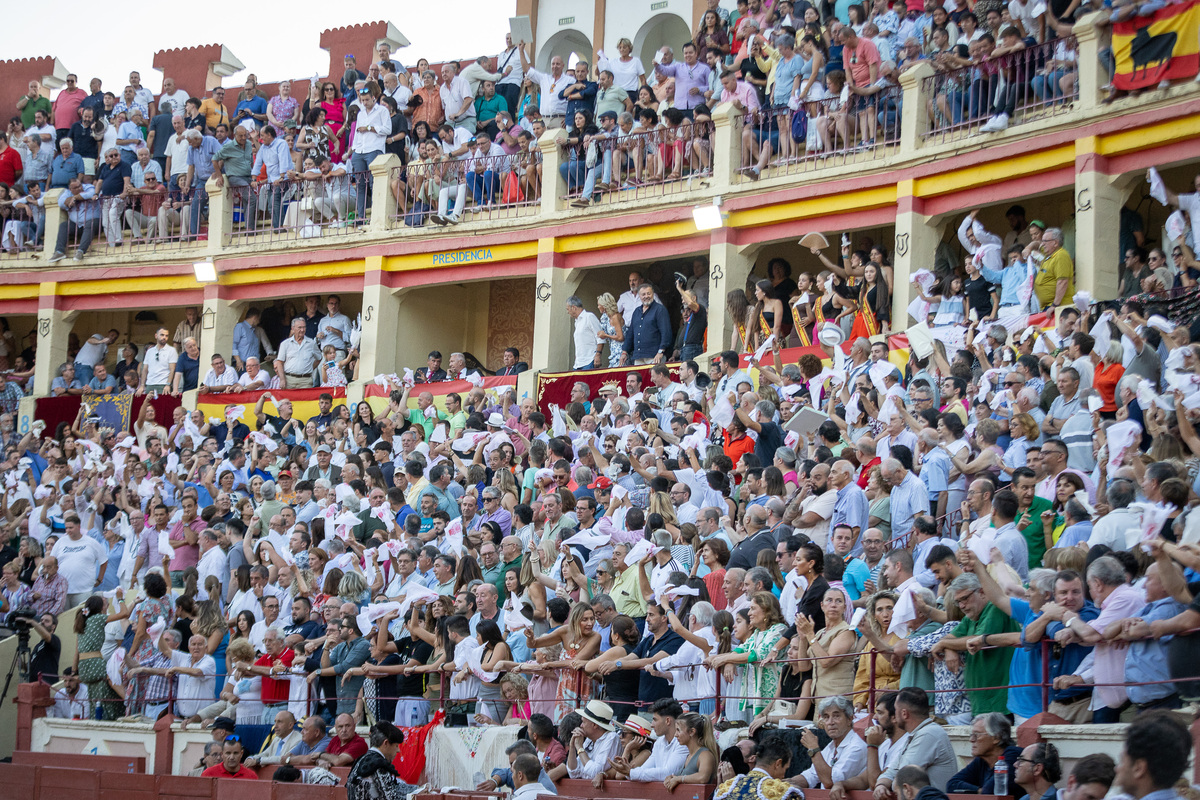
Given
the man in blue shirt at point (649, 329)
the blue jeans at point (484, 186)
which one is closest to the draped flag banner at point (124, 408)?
the blue jeans at point (484, 186)

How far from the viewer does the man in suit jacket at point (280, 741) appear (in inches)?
472

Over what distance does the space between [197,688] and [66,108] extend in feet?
55.2

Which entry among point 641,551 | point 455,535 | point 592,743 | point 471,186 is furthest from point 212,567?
point 471,186

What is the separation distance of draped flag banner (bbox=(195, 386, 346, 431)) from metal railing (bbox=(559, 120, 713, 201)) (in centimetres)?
448

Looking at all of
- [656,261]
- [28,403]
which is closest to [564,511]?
[656,261]

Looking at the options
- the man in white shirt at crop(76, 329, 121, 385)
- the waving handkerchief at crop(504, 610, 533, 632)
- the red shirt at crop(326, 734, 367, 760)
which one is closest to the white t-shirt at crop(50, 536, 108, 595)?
the red shirt at crop(326, 734, 367, 760)

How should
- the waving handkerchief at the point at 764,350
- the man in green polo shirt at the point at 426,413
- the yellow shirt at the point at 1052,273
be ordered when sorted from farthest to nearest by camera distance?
1. the man in green polo shirt at the point at 426,413
2. the waving handkerchief at the point at 764,350
3. the yellow shirt at the point at 1052,273

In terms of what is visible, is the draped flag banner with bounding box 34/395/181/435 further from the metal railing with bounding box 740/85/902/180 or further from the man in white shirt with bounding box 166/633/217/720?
the metal railing with bounding box 740/85/902/180

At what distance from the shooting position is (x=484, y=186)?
22078 mm

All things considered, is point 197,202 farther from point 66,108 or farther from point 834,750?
point 834,750

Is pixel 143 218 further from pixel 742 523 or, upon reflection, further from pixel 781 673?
pixel 781 673

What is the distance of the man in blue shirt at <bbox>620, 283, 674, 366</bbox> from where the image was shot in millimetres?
18906

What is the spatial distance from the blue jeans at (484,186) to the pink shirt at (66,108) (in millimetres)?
9081

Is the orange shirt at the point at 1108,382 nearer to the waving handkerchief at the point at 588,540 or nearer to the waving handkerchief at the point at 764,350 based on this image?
the waving handkerchief at the point at 588,540
